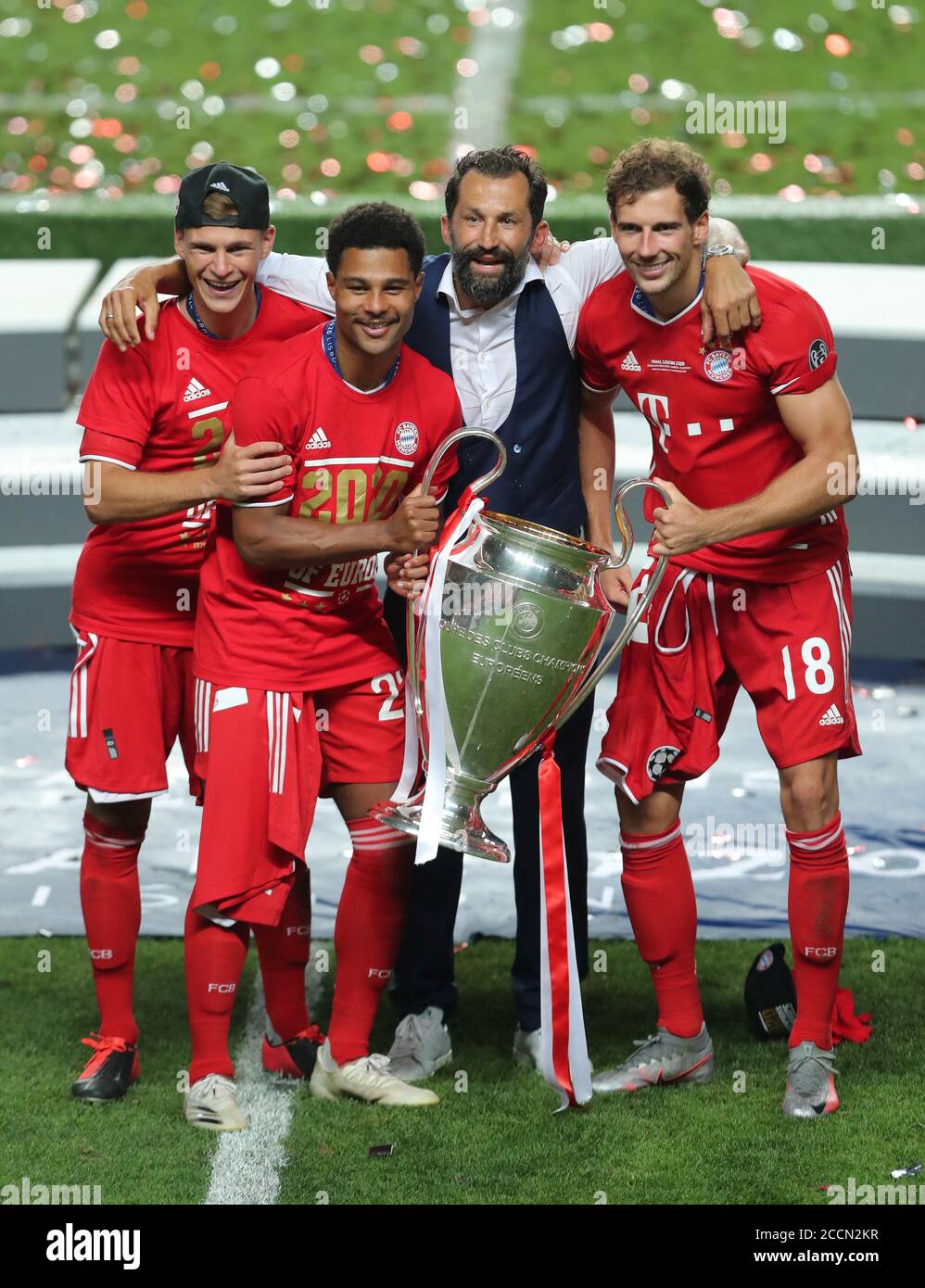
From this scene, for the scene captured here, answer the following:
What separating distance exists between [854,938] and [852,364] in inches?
122

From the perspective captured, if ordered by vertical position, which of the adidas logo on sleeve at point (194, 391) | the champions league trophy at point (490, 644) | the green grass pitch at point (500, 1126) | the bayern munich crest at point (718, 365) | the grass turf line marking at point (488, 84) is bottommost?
the green grass pitch at point (500, 1126)

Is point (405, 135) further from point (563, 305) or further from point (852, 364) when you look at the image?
point (563, 305)

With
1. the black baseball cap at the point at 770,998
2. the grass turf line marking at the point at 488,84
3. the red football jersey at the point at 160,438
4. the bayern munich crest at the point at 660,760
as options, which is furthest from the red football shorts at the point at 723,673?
the grass turf line marking at the point at 488,84

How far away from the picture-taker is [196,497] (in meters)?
3.41

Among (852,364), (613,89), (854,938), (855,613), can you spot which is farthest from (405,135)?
(854,938)

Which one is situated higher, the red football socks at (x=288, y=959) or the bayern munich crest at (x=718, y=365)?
the bayern munich crest at (x=718, y=365)

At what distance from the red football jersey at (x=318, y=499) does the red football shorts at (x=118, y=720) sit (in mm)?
152

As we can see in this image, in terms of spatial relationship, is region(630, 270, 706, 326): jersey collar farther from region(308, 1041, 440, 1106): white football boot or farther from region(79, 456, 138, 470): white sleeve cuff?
region(308, 1041, 440, 1106): white football boot

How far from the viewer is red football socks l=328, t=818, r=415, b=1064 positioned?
3627mm

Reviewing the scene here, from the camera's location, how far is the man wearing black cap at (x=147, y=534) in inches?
137

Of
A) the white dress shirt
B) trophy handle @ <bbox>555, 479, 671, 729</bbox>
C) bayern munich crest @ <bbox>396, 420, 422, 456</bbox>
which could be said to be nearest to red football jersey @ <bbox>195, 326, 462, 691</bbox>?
bayern munich crest @ <bbox>396, 420, 422, 456</bbox>

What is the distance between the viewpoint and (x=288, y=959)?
3695 millimetres

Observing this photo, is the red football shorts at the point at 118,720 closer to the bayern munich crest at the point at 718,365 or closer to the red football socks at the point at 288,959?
the red football socks at the point at 288,959
